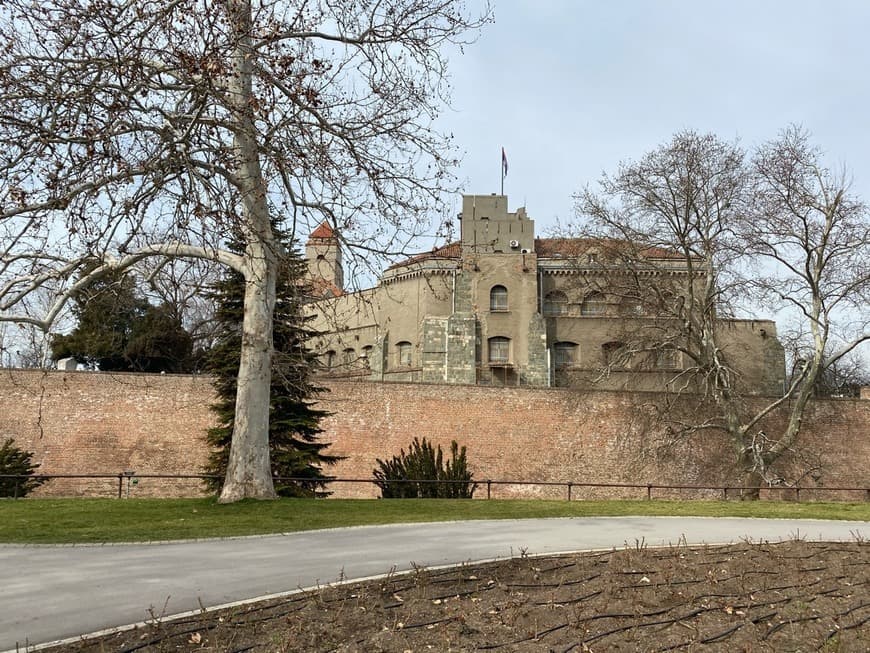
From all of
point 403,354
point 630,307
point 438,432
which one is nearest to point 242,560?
point 438,432

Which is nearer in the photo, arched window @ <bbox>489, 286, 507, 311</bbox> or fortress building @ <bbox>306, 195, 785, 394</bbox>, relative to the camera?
fortress building @ <bbox>306, 195, 785, 394</bbox>

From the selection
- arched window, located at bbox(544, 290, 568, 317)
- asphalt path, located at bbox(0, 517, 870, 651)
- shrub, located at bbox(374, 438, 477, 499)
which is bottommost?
asphalt path, located at bbox(0, 517, 870, 651)

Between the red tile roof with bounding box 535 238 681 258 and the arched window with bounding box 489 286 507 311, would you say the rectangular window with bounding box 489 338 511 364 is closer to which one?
the arched window with bounding box 489 286 507 311

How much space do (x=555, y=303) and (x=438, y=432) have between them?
61.8ft

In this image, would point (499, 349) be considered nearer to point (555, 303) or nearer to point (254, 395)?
point (555, 303)

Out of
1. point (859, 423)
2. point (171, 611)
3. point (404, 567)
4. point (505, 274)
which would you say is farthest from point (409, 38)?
point (505, 274)

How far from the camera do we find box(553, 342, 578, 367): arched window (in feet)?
140

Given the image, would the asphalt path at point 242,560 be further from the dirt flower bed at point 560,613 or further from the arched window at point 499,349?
the arched window at point 499,349

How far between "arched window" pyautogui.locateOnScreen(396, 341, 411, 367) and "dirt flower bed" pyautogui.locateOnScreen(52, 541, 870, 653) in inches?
1420

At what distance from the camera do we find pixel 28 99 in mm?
8305

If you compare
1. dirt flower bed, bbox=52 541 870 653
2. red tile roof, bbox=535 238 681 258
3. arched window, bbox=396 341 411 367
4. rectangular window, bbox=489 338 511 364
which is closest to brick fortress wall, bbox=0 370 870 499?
red tile roof, bbox=535 238 681 258

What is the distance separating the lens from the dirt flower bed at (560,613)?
5094 mm

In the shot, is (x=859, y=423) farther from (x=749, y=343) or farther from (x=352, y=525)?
(x=352, y=525)

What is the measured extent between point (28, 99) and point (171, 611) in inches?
231
